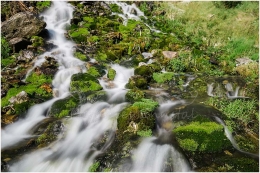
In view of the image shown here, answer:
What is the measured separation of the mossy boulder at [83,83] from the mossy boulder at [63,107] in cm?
103

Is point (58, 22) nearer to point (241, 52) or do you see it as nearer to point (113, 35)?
point (113, 35)

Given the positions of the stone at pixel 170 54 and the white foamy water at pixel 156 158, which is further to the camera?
the stone at pixel 170 54

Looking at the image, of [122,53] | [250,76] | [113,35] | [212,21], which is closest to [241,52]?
[250,76]

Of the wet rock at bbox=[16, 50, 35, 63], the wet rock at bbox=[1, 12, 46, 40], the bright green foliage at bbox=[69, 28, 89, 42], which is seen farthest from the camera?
the bright green foliage at bbox=[69, 28, 89, 42]

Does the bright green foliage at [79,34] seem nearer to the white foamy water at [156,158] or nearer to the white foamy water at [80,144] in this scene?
the white foamy water at [80,144]

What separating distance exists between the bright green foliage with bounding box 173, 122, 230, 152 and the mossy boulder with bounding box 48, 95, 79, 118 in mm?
4651

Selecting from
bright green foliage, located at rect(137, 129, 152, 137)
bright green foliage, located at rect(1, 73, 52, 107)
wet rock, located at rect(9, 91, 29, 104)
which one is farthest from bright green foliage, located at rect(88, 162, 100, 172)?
bright green foliage, located at rect(1, 73, 52, 107)

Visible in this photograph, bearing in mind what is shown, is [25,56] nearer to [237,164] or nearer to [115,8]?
[237,164]

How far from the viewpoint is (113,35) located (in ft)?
63.4

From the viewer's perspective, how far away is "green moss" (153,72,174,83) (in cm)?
1371

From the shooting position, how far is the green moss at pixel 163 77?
45.0ft

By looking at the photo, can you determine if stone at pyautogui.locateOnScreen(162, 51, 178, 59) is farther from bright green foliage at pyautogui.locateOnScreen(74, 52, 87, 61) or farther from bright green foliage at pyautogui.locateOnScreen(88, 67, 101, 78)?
bright green foliage at pyautogui.locateOnScreen(74, 52, 87, 61)

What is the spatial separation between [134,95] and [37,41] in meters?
9.71

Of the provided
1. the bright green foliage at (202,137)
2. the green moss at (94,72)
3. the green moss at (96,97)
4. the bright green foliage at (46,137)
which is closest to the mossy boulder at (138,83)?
the green moss at (96,97)
